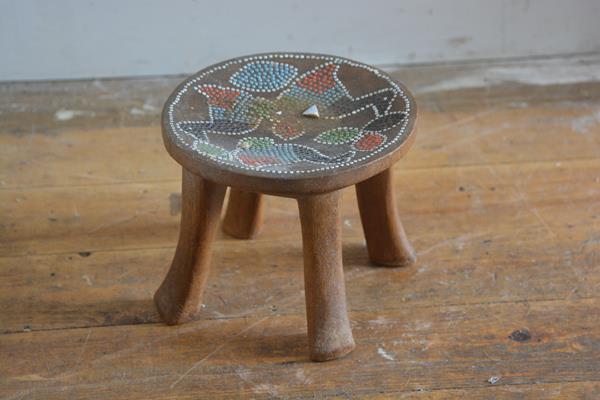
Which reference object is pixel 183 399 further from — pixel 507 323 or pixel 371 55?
pixel 371 55

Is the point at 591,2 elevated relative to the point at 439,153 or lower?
elevated

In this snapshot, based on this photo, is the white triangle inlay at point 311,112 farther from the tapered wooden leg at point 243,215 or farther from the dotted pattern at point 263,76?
the tapered wooden leg at point 243,215

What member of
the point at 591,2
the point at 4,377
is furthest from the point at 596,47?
the point at 4,377

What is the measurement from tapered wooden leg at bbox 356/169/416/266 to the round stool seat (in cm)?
11

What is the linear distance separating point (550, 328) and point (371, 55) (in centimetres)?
92

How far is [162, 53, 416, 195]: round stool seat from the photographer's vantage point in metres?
1.25

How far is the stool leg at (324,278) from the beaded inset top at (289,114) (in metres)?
0.07

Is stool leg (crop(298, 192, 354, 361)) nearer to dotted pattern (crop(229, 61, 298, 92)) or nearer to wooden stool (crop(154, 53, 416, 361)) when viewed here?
wooden stool (crop(154, 53, 416, 361))

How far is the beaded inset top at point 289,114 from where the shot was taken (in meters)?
1.30

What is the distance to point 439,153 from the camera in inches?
74.5

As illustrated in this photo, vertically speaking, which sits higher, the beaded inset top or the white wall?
the beaded inset top

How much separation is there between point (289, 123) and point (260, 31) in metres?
0.74

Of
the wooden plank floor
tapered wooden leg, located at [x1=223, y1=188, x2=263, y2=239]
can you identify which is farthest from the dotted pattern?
the wooden plank floor

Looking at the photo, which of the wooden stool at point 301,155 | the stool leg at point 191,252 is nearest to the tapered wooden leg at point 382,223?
the wooden stool at point 301,155
